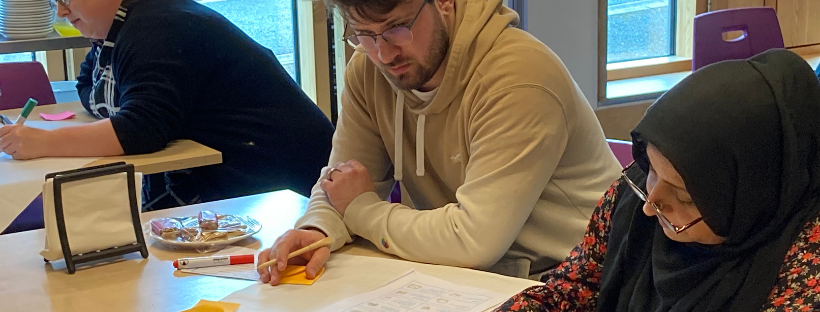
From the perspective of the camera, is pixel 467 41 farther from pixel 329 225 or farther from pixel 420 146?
pixel 329 225

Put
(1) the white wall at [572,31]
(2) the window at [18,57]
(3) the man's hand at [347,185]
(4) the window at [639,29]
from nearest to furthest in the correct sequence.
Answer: (3) the man's hand at [347,185], (2) the window at [18,57], (1) the white wall at [572,31], (4) the window at [639,29]

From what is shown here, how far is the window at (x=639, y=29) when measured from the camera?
4449mm

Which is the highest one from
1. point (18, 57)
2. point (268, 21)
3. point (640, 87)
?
point (268, 21)

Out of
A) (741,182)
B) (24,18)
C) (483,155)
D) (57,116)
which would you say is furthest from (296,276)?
(24,18)

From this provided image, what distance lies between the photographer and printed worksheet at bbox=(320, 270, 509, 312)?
1263 mm

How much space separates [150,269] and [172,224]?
0.17 m

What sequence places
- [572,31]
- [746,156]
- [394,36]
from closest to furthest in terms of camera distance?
[746,156], [394,36], [572,31]

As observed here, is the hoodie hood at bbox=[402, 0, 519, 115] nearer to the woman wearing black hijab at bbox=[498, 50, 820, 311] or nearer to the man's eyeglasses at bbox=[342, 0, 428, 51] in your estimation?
the man's eyeglasses at bbox=[342, 0, 428, 51]

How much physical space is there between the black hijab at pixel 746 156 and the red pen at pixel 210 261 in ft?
2.40

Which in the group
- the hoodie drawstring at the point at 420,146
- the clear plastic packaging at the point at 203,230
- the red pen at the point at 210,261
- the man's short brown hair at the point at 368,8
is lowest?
the red pen at the point at 210,261

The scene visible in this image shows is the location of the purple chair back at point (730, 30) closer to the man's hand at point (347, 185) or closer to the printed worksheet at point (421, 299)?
the man's hand at point (347, 185)

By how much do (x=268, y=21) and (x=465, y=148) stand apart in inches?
100

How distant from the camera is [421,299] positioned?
51.1 inches

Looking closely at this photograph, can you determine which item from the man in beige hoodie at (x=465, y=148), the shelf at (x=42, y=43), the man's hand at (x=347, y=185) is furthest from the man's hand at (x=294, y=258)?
the shelf at (x=42, y=43)
